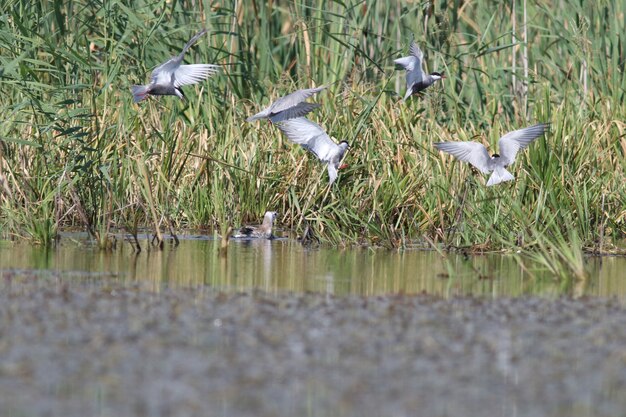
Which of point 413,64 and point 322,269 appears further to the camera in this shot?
point 413,64

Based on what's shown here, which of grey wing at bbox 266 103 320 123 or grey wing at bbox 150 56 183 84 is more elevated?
grey wing at bbox 150 56 183 84

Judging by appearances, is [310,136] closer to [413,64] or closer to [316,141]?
[316,141]

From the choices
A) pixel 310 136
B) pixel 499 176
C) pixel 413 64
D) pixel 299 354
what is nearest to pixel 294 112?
pixel 310 136

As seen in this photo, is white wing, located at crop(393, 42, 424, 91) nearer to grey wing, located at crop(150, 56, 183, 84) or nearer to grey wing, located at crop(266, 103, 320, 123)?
grey wing, located at crop(266, 103, 320, 123)

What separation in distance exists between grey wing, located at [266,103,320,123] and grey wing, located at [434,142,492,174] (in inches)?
48.5

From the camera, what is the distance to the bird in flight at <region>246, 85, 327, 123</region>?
8.99m

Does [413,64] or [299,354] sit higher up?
[413,64]

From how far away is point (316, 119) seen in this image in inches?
388

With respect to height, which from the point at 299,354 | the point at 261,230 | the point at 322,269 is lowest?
the point at 299,354

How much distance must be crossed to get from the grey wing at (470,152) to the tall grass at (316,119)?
5.9 inches

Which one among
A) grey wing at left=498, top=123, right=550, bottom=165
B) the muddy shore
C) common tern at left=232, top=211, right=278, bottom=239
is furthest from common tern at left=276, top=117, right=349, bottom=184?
the muddy shore

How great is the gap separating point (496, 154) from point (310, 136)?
137 centimetres

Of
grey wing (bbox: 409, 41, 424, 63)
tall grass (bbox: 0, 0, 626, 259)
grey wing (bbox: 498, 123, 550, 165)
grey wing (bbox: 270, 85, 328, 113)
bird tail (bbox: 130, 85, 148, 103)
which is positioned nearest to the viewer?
tall grass (bbox: 0, 0, 626, 259)

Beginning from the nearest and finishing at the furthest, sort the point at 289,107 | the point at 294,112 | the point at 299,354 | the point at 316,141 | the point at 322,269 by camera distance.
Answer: the point at 299,354, the point at 322,269, the point at 316,141, the point at 289,107, the point at 294,112
